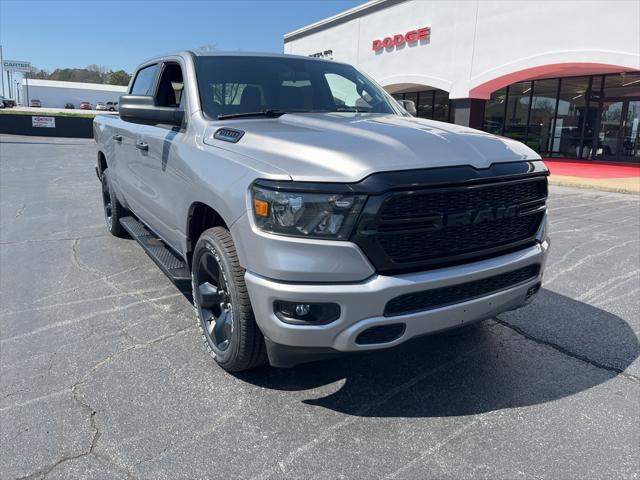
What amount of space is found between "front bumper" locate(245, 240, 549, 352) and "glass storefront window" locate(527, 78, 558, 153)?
20.0 metres

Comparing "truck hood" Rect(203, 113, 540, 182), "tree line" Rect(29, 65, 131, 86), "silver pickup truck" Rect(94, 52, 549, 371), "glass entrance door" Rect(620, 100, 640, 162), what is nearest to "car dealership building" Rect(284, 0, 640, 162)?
"glass entrance door" Rect(620, 100, 640, 162)

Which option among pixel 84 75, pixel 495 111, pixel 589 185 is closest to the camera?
pixel 589 185

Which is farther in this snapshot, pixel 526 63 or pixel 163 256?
pixel 526 63

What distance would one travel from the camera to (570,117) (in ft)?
64.3

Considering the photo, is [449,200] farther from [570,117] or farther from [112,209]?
[570,117]

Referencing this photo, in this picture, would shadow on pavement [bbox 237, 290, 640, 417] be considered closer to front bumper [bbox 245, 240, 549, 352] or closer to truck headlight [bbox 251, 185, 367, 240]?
front bumper [bbox 245, 240, 549, 352]

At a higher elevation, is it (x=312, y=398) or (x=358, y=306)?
(x=358, y=306)

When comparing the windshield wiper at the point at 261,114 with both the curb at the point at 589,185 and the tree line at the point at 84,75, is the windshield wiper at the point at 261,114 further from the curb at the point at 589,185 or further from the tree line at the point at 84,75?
the tree line at the point at 84,75

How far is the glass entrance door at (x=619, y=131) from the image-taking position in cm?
1795

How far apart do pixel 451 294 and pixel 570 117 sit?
20004 millimetres

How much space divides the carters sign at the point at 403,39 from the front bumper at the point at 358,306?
20.9 m

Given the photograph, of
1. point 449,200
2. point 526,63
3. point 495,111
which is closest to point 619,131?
point 526,63

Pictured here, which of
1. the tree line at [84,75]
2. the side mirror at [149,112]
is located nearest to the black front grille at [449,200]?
the side mirror at [149,112]

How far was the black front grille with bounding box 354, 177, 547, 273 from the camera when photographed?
2336 mm
